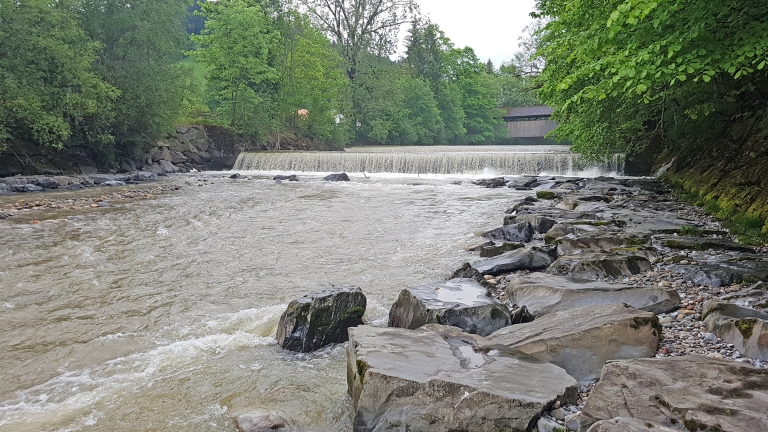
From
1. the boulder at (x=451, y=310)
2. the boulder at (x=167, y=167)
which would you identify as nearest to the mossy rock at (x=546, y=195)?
the boulder at (x=451, y=310)

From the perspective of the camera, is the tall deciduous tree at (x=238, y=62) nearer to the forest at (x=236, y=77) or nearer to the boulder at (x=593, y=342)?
A: the forest at (x=236, y=77)

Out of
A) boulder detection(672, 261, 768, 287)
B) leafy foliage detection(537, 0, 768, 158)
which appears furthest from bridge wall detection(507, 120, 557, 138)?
boulder detection(672, 261, 768, 287)

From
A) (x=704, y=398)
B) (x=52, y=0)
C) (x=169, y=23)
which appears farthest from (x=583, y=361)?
(x=169, y=23)

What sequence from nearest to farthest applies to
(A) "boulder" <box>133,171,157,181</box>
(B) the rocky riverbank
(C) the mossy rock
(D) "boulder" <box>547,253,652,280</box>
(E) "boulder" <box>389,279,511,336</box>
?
(B) the rocky riverbank, (E) "boulder" <box>389,279,511,336</box>, (D) "boulder" <box>547,253,652,280</box>, (C) the mossy rock, (A) "boulder" <box>133,171,157,181</box>

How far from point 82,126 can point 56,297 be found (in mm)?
20122

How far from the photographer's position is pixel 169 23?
26.4m

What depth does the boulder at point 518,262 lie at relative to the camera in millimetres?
6828

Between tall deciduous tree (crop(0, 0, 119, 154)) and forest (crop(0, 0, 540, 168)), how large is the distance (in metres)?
0.05

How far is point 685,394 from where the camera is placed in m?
2.71

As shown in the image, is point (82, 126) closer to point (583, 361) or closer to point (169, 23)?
point (169, 23)

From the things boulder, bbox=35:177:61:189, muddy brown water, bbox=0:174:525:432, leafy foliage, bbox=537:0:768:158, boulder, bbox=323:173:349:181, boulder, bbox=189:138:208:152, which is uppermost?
leafy foliage, bbox=537:0:768:158

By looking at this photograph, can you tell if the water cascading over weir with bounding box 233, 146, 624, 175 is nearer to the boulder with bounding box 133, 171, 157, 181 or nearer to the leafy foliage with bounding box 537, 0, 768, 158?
the boulder with bounding box 133, 171, 157, 181

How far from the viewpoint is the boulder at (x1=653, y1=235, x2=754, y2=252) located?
655 cm

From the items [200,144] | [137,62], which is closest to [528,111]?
[200,144]
